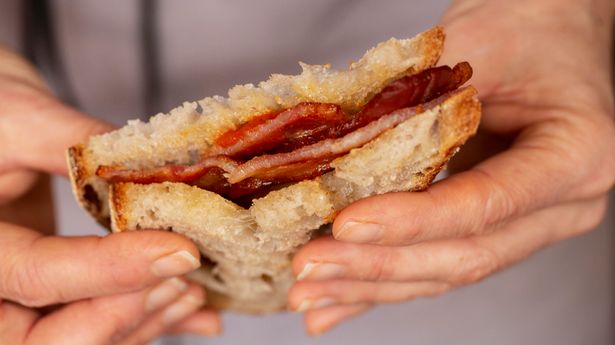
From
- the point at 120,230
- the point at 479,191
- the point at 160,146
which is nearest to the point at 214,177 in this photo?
the point at 160,146

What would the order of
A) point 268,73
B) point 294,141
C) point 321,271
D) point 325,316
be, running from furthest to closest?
point 268,73 < point 325,316 < point 321,271 < point 294,141

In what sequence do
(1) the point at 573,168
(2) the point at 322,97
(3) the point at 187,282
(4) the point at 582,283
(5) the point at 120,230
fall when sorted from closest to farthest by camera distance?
(2) the point at 322,97
(5) the point at 120,230
(1) the point at 573,168
(3) the point at 187,282
(4) the point at 582,283

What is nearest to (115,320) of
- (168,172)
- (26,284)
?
(26,284)

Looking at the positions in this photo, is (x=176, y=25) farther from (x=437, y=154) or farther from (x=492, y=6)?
(x=437, y=154)

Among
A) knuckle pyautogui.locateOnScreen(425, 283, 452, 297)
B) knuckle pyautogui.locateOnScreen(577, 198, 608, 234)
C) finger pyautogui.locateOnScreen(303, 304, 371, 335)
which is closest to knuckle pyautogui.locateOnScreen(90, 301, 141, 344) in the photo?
finger pyautogui.locateOnScreen(303, 304, 371, 335)

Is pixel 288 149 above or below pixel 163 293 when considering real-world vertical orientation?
above

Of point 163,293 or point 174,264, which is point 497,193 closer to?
point 174,264

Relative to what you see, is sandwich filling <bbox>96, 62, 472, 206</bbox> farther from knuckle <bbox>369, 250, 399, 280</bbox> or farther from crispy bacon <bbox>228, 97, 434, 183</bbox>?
knuckle <bbox>369, 250, 399, 280</bbox>
